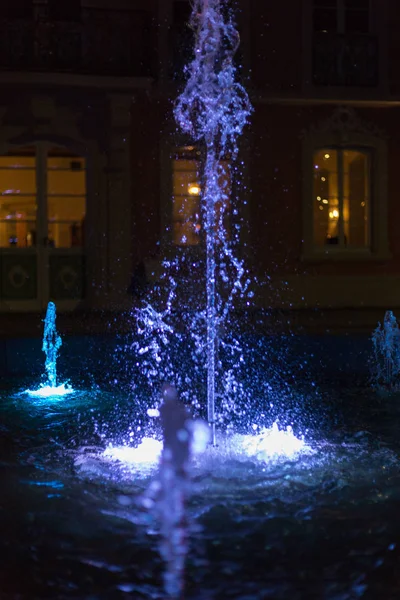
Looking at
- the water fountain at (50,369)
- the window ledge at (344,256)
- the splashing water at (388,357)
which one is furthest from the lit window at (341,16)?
the water fountain at (50,369)

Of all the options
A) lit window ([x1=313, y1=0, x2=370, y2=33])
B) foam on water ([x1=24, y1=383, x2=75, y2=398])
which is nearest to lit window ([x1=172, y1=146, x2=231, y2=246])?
lit window ([x1=313, y1=0, x2=370, y2=33])

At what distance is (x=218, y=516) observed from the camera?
4.25 meters

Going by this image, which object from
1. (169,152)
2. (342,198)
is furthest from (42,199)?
(342,198)

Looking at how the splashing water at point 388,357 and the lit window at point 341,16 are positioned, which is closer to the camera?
the splashing water at point 388,357

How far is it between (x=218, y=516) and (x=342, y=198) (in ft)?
47.2

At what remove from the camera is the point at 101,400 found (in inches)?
316

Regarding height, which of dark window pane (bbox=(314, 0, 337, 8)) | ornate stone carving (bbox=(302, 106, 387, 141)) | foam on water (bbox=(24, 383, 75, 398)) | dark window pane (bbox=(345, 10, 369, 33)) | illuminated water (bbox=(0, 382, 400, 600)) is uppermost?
dark window pane (bbox=(314, 0, 337, 8))

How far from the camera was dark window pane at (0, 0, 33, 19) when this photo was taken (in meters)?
16.8

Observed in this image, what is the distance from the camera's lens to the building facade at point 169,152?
16672mm

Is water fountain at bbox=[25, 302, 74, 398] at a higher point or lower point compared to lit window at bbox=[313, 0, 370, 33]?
lower

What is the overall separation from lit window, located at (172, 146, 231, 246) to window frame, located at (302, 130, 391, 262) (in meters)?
1.69

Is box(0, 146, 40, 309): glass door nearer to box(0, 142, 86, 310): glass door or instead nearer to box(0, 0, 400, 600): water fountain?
box(0, 142, 86, 310): glass door

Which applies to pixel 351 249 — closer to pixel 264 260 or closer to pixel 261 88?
pixel 264 260

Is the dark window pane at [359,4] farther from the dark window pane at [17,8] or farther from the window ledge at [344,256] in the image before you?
the dark window pane at [17,8]
